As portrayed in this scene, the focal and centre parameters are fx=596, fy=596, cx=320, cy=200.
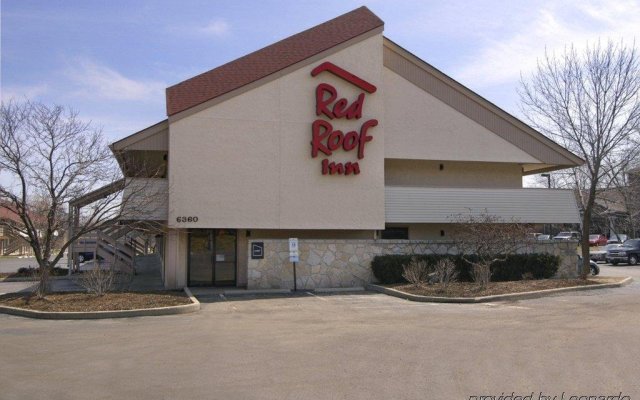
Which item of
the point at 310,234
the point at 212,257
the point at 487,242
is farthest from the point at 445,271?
the point at 212,257

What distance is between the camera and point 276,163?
2166 centimetres

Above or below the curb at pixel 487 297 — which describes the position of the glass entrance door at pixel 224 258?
above

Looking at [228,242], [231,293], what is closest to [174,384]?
[231,293]

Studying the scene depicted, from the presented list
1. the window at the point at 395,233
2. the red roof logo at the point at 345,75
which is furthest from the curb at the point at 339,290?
the red roof logo at the point at 345,75

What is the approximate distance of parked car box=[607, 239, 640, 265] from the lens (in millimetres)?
36375

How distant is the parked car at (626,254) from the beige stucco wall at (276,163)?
69.9ft

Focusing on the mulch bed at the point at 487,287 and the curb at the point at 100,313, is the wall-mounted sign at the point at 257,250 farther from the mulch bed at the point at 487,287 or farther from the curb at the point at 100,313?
the curb at the point at 100,313

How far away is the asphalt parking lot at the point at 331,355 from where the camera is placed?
7.12 metres

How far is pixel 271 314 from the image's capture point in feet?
48.5

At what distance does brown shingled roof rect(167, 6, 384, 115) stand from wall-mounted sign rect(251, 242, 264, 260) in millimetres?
5357

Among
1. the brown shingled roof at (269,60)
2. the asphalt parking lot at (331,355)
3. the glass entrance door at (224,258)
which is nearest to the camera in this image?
the asphalt parking lot at (331,355)

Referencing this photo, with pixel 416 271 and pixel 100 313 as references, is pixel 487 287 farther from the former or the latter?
pixel 100 313

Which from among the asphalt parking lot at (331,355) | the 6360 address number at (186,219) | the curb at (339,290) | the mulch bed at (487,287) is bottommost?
the asphalt parking lot at (331,355)

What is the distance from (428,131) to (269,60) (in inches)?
280
